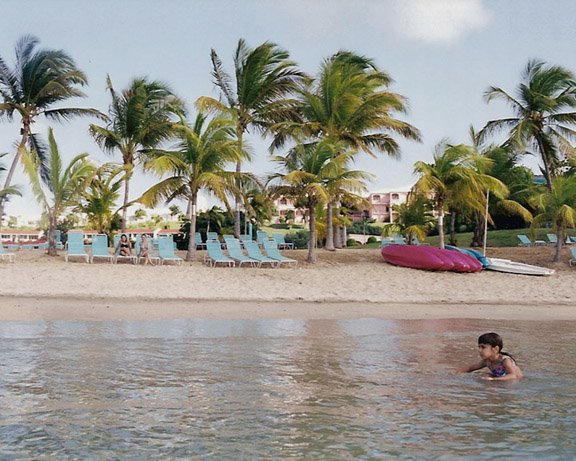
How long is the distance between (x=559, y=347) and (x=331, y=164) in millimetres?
10910

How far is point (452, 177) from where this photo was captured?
21.2m

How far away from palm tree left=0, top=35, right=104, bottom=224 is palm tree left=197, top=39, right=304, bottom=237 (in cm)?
528

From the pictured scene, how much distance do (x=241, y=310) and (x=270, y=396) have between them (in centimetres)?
695

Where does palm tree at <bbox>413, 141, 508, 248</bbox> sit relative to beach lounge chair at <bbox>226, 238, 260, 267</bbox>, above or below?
above

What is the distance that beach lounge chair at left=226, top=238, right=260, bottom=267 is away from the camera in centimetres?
1947

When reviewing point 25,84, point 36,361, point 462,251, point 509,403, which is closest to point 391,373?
point 509,403

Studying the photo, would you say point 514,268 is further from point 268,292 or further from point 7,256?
point 7,256

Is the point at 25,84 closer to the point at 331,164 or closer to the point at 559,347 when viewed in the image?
the point at 331,164

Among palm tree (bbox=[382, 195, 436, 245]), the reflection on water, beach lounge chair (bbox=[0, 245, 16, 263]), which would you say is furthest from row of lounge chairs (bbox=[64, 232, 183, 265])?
palm tree (bbox=[382, 195, 436, 245])

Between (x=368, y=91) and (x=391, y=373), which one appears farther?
(x=368, y=91)

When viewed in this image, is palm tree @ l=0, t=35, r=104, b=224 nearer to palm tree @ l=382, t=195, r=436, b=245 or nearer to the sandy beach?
the sandy beach

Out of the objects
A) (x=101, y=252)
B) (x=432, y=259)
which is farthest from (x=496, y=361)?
(x=101, y=252)

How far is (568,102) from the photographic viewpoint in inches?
948

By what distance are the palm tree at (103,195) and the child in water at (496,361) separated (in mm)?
17457
